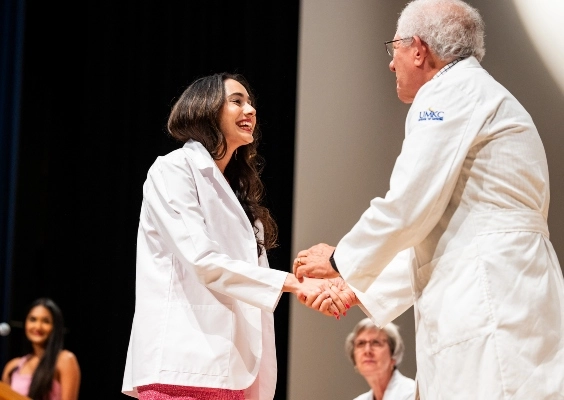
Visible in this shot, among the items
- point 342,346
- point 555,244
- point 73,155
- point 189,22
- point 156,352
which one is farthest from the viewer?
point 73,155

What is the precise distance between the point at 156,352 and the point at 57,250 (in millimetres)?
3062

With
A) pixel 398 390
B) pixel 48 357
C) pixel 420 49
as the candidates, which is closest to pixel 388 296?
pixel 420 49

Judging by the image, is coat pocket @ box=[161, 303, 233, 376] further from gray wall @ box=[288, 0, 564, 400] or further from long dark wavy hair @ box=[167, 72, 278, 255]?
gray wall @ box=[288, 0, 564, 400]

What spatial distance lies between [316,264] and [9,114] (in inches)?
133

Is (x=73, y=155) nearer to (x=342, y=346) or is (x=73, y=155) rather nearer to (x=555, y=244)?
(x=342, y=346)

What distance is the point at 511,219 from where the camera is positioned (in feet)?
6.15

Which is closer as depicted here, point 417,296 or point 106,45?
point 417,296

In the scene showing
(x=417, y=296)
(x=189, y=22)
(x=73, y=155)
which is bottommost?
(x=417, y=296)

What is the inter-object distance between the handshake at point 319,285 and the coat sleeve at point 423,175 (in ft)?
0.74

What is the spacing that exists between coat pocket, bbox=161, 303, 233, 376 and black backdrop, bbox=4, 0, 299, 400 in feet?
6.81

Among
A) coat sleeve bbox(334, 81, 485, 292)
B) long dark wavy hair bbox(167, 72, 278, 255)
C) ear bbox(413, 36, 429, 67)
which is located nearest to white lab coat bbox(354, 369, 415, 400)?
long dark wavy hair bbox(167, 72, 278, 255)

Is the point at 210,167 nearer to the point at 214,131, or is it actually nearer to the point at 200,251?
the point at 214,131

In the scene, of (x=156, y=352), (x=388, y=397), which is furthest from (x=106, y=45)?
(x=156, y=352)

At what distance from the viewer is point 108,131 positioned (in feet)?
15.6
